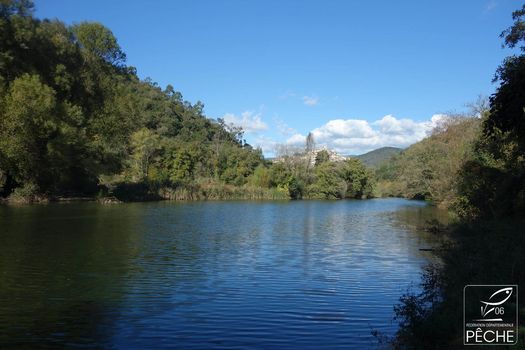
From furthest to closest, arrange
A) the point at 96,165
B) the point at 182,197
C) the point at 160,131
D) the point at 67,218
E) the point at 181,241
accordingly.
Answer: the point at 160,131 < the point at 182,197 < the point at 96,165 < the point at 67,218 < the point at 181,241

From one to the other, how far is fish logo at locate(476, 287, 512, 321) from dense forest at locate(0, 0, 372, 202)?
137 feet

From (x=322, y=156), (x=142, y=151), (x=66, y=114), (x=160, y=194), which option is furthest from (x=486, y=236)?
(x=322, y=156)

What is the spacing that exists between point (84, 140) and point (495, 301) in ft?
160

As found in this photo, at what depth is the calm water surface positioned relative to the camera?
10.1 metres

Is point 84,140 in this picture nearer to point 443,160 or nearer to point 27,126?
point 27,126

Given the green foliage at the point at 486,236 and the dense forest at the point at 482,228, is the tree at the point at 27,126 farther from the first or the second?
the green foliage at the point at 486,236

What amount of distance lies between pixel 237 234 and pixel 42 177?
94.2 ft

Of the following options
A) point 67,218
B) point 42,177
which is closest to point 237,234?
point 67,218

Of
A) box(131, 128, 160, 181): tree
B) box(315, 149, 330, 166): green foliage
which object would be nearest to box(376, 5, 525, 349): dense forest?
box(131, 128, 160, 181): tree

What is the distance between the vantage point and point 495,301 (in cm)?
905

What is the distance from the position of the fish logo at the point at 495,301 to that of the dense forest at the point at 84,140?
41721 mm

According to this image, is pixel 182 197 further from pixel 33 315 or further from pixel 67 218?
pixel 33 315

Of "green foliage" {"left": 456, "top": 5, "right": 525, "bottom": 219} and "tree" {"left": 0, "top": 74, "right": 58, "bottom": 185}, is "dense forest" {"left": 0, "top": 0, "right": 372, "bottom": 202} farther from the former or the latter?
"green foliage" {"left": 456, "top": 5, "right": 525, "bottom": 219}

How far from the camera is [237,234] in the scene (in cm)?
2889
